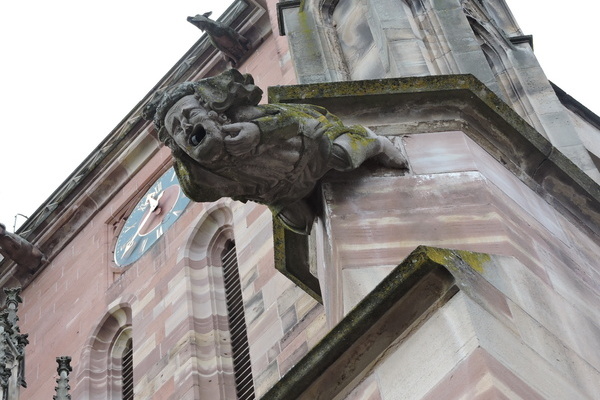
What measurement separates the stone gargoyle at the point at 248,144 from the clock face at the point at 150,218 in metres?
8.13

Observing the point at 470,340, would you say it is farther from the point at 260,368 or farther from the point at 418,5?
the point at 260,368

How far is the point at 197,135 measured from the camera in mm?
8031

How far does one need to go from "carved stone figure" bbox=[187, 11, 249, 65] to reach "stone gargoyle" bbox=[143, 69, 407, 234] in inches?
347

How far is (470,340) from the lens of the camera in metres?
6.59

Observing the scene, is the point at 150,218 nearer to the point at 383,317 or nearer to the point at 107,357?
the point at 107,357

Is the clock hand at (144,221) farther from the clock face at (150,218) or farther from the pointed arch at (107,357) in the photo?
the pointed arch at (107,357)

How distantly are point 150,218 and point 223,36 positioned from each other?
192cm

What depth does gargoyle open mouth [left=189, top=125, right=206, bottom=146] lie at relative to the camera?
26.3ft

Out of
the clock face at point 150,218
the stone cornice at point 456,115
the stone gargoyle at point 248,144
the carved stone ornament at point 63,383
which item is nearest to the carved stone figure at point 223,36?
the clock face at point 150,218

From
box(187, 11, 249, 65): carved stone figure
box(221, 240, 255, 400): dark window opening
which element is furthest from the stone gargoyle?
box(187, 11, 249, 65): carved stone figure

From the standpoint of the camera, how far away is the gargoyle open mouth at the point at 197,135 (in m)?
8.01

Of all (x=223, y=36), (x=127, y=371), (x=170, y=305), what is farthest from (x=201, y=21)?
(x=127, y=371)

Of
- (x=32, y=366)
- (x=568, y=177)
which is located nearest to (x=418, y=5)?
(x=568, y=177)

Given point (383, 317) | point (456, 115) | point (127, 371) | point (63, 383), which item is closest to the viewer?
point (383, 317)
